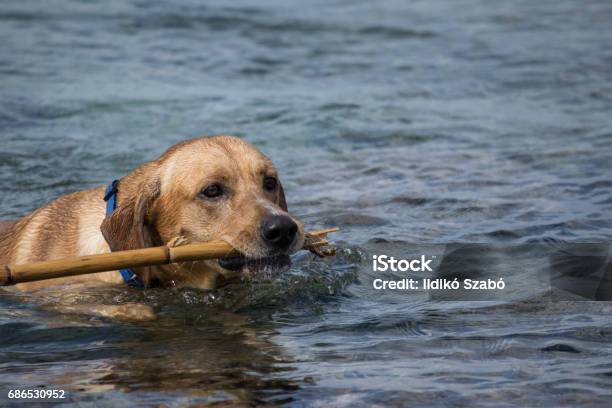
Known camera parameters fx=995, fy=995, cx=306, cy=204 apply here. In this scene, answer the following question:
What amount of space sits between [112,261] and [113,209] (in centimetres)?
90

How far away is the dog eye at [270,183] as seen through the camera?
6.14m

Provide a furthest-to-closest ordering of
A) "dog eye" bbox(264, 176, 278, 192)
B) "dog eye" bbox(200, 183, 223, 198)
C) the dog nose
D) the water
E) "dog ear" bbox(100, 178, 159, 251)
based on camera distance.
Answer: "dog eye" bbox(264, 176, 278, 192) → "dog eye" bbox(200, 183, 223, 198) → "dog ear" bbox(100, 178, 159, 251) → the dog nose → the water

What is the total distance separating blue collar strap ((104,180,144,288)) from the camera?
6.00 metres

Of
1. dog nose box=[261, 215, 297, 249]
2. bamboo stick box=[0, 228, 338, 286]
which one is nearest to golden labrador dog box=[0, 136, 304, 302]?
dog nose box=[261, 215, 297, 249]

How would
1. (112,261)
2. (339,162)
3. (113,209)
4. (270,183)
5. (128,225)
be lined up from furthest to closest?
(339,162), (270,183), (113,209), (128,225), (112,261)

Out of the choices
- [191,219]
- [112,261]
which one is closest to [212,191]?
[191,219]

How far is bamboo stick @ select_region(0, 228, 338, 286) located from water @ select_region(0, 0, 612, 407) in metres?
0.49

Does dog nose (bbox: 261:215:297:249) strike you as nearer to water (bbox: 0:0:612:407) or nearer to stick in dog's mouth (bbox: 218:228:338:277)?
stick in dog's mouth (bbox: 218:228:338:277)

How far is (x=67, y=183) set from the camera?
9414mm

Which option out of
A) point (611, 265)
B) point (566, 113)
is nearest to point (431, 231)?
point (611, 265)

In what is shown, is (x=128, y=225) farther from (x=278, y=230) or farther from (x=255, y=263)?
(x=278, y=230)

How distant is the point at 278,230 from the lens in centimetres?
560

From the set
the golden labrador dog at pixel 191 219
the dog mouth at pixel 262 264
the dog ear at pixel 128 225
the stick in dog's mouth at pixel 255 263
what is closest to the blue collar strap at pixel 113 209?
the golden labrador dog at pixel 191 219

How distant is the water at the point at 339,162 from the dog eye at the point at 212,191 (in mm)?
681
